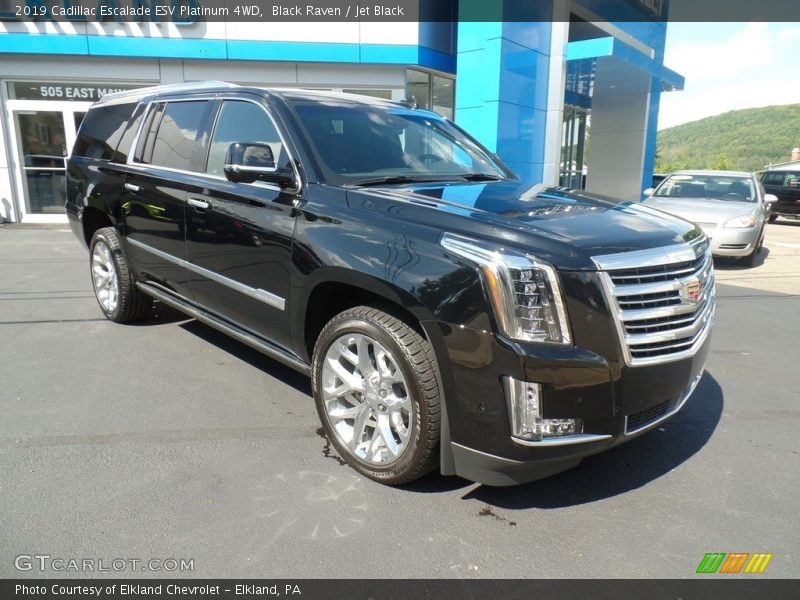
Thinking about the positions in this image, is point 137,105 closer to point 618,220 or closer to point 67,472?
point 67,472

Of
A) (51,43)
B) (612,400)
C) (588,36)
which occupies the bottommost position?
(612,400)

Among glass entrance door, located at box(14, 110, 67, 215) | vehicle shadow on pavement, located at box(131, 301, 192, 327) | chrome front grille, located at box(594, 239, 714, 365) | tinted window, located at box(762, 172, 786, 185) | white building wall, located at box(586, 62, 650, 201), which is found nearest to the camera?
chrome front grille, located at box(594, 239, 714, 365)

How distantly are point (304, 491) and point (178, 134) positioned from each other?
2905mm

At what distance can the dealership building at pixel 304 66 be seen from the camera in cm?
1195

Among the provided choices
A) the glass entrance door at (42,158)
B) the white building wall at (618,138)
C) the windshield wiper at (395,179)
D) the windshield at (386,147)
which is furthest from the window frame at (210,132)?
the white building wall at (618,138)

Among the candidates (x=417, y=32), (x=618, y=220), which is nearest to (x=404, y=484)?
(x=618, y=220)

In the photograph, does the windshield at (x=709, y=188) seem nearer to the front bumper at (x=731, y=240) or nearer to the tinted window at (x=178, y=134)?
the front bumper at (x=731, y=240)

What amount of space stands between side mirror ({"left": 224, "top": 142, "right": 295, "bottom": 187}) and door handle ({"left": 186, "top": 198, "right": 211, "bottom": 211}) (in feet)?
2.12

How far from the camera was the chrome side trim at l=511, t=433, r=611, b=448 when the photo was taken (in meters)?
2.47

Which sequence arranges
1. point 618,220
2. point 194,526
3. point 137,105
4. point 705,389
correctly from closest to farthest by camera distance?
1. point 194,526
2. point 618,220
3. point 705,389
4. point 137,105

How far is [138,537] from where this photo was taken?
8.45ft

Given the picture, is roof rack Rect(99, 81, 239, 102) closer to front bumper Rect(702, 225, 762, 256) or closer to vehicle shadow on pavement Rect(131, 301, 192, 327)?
vehicle shadow on pavement Rect(131, 301, 192, 327)

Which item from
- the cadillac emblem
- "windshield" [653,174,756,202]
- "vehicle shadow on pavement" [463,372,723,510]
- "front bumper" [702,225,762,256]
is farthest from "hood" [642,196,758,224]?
the cadillac emblem

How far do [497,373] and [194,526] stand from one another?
5.01ft
